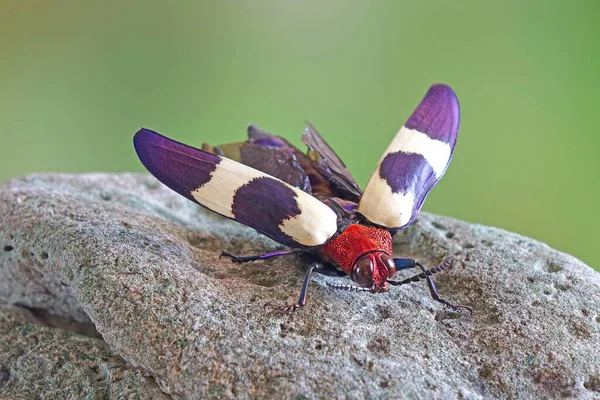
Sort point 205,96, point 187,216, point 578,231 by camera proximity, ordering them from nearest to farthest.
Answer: point 187,216 < point 578,231 < point 205,96

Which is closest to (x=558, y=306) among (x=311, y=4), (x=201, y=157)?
(x=201, y=157)

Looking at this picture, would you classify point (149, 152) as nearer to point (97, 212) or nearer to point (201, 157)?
point (201, 157)

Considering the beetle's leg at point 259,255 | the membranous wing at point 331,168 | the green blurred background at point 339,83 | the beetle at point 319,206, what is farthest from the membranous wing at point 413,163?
the green blurred background at point 339,83

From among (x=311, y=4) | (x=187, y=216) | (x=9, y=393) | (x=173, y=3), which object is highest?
(x=311, y=4)

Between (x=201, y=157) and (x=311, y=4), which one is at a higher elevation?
(x=311, y=4)

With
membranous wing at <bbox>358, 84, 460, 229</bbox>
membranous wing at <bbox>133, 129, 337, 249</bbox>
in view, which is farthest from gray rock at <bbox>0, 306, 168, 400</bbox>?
membranous wing at <bbox>358, 84, 460, 229</bbox>

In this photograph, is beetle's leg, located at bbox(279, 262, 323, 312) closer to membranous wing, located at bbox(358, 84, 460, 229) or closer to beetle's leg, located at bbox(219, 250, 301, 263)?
beetle's leg, located at bbox(219, 250, 301, 263)
